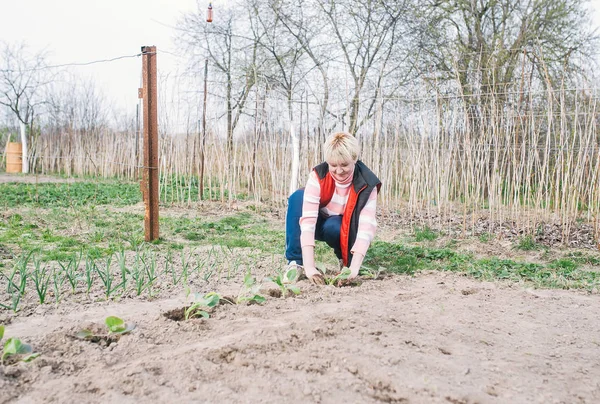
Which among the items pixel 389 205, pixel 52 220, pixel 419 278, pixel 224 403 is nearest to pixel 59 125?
pixel 52 220

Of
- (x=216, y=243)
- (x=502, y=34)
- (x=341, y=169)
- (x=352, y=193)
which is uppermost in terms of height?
(x=502, y=34)

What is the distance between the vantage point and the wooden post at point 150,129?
153 inches

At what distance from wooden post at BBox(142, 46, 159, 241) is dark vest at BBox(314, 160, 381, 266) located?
180cm

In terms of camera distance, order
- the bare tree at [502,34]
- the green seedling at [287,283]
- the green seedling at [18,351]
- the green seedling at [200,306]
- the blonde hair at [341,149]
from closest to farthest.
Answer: the green seedling at [18,351] < the green seedling at [200,306] < the green seedling at [287,283] < the blonde hair at [341,149] < the bare tree at [502,34]

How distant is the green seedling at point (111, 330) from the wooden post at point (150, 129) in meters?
2.33

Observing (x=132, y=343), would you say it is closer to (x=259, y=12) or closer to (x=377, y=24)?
(x=377, y=24)

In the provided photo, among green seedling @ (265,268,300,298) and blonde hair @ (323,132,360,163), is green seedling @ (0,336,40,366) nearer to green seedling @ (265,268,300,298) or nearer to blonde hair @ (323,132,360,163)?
green seedling @ (265,268,300,298)

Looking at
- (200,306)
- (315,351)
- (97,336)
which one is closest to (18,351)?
(97,336)

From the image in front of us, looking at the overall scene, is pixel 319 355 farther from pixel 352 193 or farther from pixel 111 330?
pixel 352 193

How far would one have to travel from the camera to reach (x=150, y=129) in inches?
154

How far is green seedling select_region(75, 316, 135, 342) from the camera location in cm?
172

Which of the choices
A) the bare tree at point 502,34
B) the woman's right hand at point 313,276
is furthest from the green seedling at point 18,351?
the bare tree at point 502,34

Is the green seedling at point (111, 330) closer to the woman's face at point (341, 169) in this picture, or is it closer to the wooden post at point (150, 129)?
the woman's face at point (341, 169)

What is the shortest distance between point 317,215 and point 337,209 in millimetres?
262
